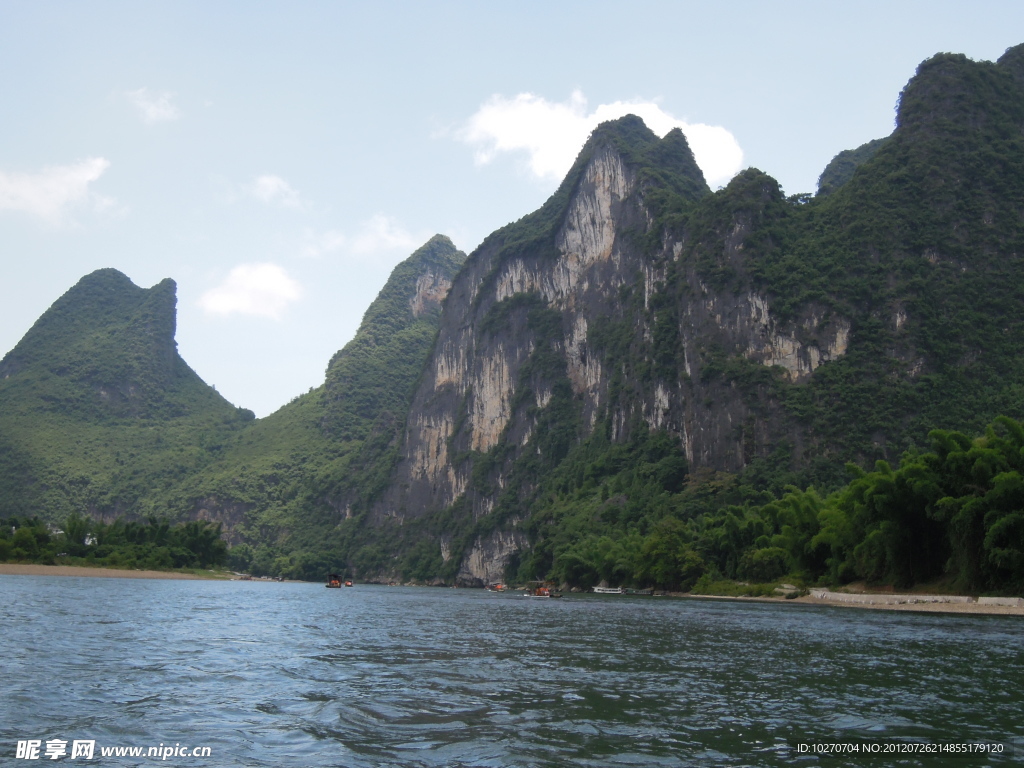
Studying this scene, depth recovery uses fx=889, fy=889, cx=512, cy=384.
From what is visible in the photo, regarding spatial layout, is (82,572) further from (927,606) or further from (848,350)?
(848,350)

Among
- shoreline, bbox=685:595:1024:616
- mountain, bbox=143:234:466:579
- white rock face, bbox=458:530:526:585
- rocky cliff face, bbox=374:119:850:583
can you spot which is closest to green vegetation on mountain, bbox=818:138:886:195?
rocky cliff face, bbox=374:119:850:583

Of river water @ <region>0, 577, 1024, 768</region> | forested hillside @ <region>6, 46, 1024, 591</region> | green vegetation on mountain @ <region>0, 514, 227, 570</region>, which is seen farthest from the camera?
green vegetation on mountain @ <region>0, 514, 227, 570</region>

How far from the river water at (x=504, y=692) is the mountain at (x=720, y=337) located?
141 ft

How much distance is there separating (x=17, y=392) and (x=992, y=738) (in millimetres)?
198432

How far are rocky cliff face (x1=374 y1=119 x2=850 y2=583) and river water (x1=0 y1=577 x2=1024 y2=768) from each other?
68.9 m

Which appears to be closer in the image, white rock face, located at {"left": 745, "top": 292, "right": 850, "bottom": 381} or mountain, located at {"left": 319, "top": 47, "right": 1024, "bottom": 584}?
mountain, located at {"left": 319, "top": 47, "right": 1024, "bottom": 584}

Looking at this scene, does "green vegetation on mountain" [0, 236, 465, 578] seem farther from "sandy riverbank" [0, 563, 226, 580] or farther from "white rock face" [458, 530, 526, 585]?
"sandy riverbank" [0, 563, 226, 580]

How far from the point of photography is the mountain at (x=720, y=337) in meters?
84.7

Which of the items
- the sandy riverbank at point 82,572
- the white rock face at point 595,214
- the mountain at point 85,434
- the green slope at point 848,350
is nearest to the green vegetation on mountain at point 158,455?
the mountain at point 85,434

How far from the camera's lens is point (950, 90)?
3942 inches

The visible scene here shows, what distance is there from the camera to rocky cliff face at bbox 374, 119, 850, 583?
96312 mm

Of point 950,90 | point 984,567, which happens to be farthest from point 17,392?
point 984,567

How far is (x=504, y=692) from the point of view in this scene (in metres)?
15.2

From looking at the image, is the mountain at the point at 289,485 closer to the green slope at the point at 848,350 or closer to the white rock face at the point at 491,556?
the white rock face at the point at 491,556
